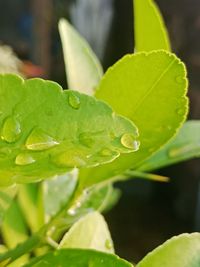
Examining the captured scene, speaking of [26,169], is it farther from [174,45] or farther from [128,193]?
[128,193]

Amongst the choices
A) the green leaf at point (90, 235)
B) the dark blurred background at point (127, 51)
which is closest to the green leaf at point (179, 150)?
the green leaf at point (90, 235)

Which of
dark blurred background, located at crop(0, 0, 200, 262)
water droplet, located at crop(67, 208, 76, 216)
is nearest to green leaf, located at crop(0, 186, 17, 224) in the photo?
water droplet, located at crop(67, 208, 76, 216)

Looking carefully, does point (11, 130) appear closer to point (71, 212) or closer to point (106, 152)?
point (106, 152)

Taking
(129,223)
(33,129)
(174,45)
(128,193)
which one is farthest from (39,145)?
(128,193)

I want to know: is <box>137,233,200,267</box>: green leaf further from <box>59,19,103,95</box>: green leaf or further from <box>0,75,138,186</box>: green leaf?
<box>59,19,103,95</box>: green leaf

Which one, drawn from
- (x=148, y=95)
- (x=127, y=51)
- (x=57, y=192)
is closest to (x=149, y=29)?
(x=148, y=95)

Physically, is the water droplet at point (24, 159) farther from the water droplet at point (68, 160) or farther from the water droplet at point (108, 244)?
the water droplet at point (108, 244)
